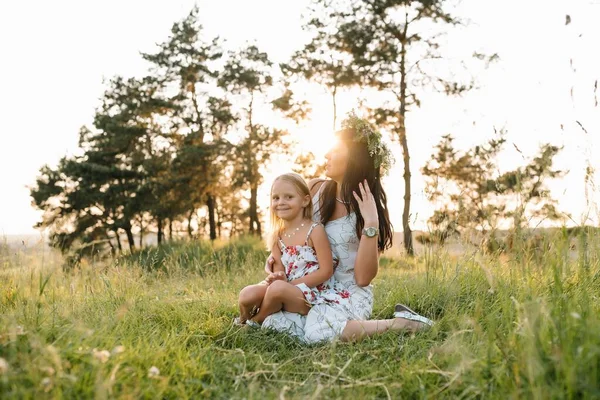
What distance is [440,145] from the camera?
66.8 feet

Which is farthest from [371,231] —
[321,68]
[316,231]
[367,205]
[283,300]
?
[321,68]

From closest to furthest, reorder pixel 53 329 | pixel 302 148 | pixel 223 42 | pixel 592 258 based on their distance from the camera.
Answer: pixel 53 329
pixel 592 258
pixel 302 148
pixel 223 42

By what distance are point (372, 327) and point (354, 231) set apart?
731 millimetres

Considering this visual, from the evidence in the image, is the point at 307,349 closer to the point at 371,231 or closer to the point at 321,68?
the point at 371,231

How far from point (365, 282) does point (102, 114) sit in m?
28.0

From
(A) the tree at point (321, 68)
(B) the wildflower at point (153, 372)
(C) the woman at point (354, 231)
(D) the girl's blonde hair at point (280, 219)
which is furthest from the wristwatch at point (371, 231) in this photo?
(A) the tree at point (321, 68)

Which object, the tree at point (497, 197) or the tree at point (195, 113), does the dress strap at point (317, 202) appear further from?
the tree at point (195, 113)

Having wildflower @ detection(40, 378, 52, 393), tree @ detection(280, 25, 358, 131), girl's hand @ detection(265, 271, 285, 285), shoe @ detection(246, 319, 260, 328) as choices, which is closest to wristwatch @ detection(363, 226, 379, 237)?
girl's hand @ detection(265, 271, 285, 285)

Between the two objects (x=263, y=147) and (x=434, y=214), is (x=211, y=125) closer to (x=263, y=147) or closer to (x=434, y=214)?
(x=263, y=147)

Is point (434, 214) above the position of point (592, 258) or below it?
above

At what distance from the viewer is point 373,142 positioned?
13.4 feet

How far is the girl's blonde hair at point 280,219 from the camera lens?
4055mm

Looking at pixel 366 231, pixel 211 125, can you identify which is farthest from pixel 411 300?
pixel 211 125

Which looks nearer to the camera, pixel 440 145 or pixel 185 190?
pixel 440 145
